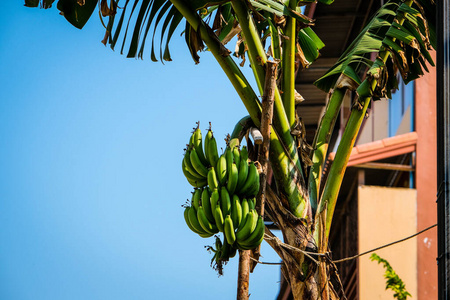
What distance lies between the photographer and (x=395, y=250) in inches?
389

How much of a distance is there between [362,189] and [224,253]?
611cm

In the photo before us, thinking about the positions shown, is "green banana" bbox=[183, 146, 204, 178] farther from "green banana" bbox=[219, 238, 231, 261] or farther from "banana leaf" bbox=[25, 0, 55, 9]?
"banana leaf" bbox=[25, 0, 55, 9]

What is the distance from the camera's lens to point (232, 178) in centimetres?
423

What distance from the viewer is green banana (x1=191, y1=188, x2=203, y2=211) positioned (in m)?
4.38

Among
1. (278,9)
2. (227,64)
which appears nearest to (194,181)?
(227,64)

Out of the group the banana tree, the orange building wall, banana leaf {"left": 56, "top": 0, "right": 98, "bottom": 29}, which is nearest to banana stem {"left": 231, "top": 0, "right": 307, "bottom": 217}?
the banana tree

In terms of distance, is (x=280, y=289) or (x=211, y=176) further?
(x=280, y=289)

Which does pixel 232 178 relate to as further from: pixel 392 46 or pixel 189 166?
pixel 392 46

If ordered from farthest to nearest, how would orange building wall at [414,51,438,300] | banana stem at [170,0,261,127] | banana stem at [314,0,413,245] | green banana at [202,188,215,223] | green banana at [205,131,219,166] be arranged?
1. orange building wall at [414,51,438,300]
2. banana stem at [314,0,413,245]
3. banana stem at [170,0,261,127]
4. green banana at [205,131,219,166]
5. green banana at [202,188,215,223]

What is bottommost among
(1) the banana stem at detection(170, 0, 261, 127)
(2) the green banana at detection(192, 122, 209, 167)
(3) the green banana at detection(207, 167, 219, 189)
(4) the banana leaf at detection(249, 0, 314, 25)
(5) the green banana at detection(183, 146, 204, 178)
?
(3) the green banana at detection(207, 167, 219, 189)

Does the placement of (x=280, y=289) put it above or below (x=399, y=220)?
below

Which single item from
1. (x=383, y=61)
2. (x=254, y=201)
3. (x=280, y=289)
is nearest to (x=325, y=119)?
(x=383, y=61)

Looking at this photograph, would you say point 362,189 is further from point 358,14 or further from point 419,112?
point 358,14

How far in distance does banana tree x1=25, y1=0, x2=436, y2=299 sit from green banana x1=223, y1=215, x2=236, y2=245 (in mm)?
655
